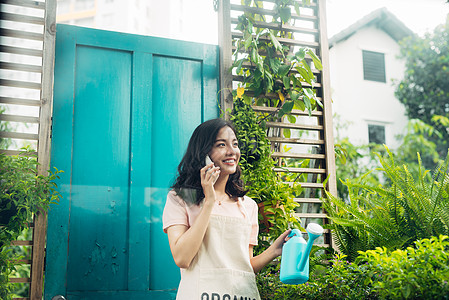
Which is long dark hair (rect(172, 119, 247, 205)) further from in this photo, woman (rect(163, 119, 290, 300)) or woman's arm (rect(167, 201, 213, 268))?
woman's arm (rect(167, 201, 213, 268))

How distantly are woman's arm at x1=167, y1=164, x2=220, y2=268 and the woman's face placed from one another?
217 millimetres

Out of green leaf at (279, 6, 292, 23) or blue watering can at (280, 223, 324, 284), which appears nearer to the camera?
blue watering can at (280, 223, 324, 284)

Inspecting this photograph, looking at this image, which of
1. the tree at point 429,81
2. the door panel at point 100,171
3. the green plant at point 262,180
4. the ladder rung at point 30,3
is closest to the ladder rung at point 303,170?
the green plant at point 262,180

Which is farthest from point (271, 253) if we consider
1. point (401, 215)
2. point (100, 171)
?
point (100, 171)

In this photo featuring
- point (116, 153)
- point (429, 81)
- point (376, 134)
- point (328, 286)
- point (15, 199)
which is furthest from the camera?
point (376, 134)

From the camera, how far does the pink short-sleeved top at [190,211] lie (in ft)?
7.02

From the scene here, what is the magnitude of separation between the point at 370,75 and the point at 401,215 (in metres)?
10.6

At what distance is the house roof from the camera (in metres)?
11.8

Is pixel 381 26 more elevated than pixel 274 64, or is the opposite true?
pixel 381 26

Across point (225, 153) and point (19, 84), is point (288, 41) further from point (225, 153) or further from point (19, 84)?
point (19, 84)

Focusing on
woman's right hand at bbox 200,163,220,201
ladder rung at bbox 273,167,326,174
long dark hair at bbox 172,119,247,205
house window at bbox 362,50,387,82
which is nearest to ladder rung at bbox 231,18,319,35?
ladder rung at bbox 273,167,326,174

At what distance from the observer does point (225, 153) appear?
2.30 m

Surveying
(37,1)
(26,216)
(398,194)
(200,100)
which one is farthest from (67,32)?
(398,194)

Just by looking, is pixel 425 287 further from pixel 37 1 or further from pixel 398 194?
pixel 37 1
